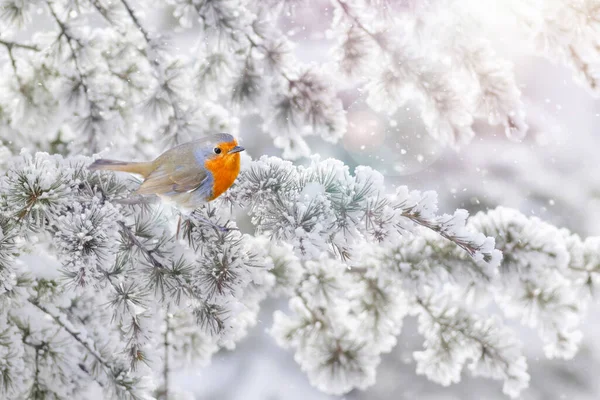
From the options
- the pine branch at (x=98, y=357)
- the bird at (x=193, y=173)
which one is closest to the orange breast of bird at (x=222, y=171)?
the bird at (x=193, y=173)

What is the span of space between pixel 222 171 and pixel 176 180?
0.10 meters

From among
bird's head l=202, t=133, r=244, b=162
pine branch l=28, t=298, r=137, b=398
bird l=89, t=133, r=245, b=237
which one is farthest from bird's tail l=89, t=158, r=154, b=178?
pine branch l=28, t=298, r=137, b=398

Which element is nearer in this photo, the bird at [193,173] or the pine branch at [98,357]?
the bird at [193,173]

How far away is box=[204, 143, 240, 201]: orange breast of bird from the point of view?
111cm

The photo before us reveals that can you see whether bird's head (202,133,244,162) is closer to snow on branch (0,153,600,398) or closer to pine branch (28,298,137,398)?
snow on branch (0,153,600,398)

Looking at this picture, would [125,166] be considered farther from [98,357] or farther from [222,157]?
[98,357]

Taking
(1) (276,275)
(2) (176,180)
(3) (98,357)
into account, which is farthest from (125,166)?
(1) (276,275)

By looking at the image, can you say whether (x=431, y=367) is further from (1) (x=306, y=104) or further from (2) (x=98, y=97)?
(2) (x=98, y=97)

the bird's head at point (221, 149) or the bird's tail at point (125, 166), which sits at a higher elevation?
the bird's head at point (221, 149)

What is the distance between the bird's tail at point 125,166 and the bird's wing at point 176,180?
0.04 m

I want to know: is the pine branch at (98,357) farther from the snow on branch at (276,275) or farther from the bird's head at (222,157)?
the bird's head at (222,157)

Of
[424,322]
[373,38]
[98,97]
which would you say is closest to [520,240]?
[424,322]

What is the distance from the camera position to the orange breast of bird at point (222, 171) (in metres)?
1.11

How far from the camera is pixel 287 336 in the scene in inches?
81.1
